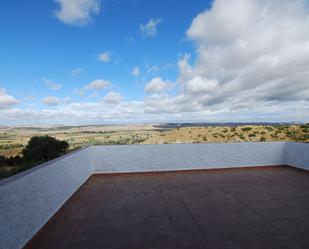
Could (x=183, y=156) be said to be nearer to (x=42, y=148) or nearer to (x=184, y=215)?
(x=184, y=215)

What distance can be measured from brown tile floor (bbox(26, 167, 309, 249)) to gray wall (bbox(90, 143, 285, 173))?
31.9 inches

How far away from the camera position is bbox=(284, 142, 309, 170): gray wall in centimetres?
554

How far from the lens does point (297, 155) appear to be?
5820mm

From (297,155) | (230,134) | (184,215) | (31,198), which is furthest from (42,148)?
(230,134)

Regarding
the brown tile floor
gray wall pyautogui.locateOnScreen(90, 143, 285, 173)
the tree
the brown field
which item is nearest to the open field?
the brown field

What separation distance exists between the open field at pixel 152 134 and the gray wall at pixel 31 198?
264 inches

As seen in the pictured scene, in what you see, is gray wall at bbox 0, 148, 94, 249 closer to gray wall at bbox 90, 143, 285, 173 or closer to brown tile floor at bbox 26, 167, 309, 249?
brown tile floor at bbox 26, 167, 309, 249

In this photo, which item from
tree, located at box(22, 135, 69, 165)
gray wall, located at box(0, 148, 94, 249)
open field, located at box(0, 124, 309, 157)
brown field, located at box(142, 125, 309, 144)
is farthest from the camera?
brown field, located at box(142, 125, 309, 144)

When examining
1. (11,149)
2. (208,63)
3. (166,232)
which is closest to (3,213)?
(166,232)

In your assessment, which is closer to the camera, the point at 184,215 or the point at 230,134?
the point at 184,215

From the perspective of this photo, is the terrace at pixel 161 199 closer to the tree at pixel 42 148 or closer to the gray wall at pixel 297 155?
the gray wall at pixel 297 155

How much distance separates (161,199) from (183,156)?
2.36 metres

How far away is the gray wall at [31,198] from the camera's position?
1.87 metres

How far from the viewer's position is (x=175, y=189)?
13.5 feet
